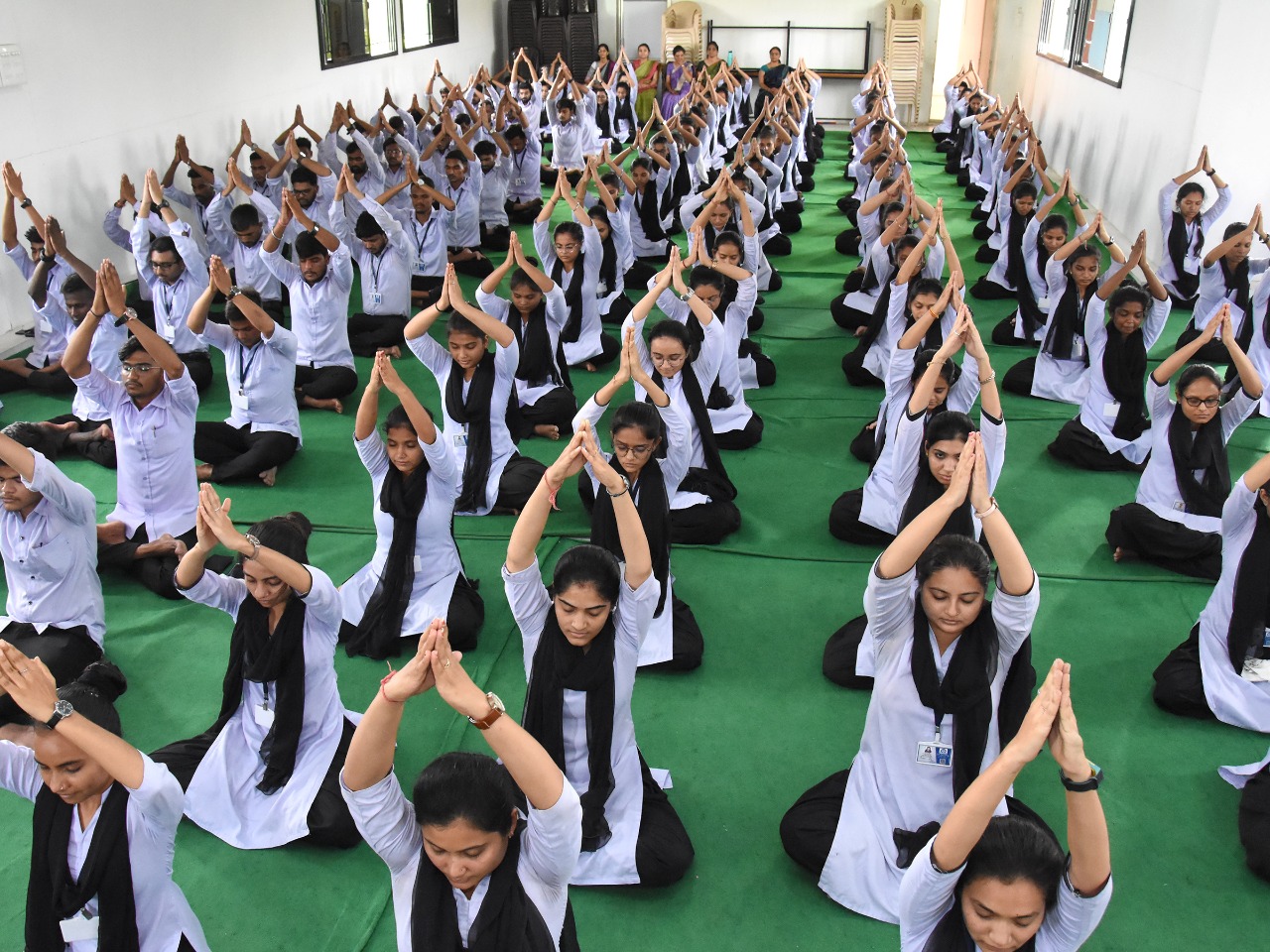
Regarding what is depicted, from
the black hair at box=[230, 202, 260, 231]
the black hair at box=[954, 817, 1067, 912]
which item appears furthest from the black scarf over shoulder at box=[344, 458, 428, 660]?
the black hair at box=[230, 202, 260, 231]

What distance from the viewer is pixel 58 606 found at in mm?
3777

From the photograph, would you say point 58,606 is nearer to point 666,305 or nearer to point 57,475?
point 57,475

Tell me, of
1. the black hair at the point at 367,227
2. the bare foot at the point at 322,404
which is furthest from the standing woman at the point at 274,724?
the black hair at the point at 367,227

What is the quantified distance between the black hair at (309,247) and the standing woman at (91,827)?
13.3ft

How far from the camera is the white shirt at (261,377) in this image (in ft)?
17.1

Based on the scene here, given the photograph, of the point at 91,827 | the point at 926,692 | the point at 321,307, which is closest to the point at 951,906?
the point at 926,692

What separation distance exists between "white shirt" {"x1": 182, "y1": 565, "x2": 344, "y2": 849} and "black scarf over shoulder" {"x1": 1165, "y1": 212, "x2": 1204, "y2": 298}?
21.9 ft

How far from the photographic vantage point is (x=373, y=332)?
713 centimetres

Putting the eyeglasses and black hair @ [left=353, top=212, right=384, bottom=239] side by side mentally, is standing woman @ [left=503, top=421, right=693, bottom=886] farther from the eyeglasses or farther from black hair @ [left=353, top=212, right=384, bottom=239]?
black hair @ [left=353, top=212, right=384, bottom=239]

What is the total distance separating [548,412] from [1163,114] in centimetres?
637

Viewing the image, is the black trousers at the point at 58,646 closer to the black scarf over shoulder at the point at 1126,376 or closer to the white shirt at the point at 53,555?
the white shirt at the point at 53,555

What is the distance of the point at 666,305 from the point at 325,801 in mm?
3011

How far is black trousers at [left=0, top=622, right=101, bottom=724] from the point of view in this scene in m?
3.72

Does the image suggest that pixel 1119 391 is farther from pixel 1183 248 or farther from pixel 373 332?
pixel 373 332
